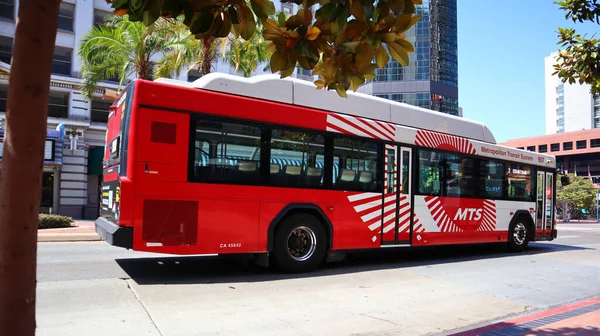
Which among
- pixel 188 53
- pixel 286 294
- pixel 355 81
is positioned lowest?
pixel 286 294

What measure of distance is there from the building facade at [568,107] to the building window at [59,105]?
112 meters

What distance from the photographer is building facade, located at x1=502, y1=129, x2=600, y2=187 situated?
93812 mm

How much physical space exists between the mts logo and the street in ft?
3.58

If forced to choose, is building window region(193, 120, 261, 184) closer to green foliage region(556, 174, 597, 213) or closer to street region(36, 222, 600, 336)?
street region(36, 222, 600, 336)

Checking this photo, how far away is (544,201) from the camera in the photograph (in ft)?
47.5

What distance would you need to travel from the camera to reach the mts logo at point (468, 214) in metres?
11.6

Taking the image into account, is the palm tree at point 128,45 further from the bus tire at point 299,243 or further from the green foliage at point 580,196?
the green foliage at point 580,196

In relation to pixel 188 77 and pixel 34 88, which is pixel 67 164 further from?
pixel 34 88

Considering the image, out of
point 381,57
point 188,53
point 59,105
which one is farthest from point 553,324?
point 59,105

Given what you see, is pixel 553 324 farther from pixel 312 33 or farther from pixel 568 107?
pixel 568 107

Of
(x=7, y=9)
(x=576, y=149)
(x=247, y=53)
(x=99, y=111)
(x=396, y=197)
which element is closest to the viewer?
(x=396, y=197)

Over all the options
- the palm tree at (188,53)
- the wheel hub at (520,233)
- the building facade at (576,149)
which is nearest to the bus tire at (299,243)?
the wheel hub at (520,233)

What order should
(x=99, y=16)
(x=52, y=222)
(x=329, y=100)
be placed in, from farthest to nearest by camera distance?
(x=99, y=16) → (x=52, y=222) → (x=329, y=100)

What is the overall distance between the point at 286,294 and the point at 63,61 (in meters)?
25.0
